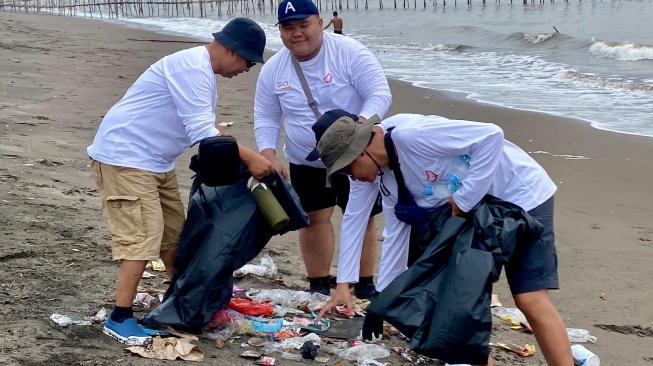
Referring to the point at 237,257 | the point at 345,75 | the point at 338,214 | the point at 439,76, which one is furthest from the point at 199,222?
the point at 439,76

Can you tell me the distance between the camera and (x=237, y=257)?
4043 millimetres

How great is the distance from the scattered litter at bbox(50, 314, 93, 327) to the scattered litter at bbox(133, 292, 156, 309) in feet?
1.33

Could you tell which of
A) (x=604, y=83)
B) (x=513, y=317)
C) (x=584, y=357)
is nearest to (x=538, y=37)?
(x=604, y=83)

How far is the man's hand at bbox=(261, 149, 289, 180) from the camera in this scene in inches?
166

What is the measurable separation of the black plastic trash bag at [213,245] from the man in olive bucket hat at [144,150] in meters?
0.16

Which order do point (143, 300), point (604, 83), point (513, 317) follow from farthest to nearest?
point (604, 83) → point (513, 317) → point (143, 300)

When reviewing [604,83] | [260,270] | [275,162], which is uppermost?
[275,162]

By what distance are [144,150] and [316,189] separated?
3.98 ft

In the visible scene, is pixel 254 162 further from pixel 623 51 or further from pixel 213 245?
pixel 623 51

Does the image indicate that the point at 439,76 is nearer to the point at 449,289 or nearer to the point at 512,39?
the point at 512,39

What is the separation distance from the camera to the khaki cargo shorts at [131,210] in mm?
3900

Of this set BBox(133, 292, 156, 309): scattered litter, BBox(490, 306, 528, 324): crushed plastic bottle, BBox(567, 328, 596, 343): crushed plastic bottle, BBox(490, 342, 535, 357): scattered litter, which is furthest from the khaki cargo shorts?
BBox(567, 328, 596, 343): crushed plastic bottle

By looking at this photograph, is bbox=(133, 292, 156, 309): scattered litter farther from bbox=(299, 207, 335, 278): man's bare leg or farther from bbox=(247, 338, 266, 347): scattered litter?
bbox=(299, 207, 335, 278): man's bare leg

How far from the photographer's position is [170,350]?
3.80m
